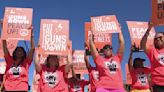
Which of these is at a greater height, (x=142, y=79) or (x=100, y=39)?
(x=100, y=39)

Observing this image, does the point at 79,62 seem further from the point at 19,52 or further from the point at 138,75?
the point at 19,52

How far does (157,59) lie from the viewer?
908cm

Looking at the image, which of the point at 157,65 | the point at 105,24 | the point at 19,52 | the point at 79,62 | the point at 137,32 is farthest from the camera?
the point at 79,62

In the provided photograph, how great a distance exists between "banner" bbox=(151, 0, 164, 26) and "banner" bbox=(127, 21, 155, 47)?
253 cm

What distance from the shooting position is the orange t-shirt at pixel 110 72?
10.3 metres

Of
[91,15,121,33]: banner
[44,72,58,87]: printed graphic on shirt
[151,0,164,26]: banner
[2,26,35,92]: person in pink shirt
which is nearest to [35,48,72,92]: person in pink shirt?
[44,72,58,87]: printed graphic on shirt

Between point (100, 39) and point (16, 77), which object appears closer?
point (16, 77)

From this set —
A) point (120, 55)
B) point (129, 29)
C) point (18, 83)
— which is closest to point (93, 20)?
point (129, 29)

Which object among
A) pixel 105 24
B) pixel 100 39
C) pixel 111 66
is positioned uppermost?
pixel 105 24

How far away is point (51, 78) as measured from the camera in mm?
10727

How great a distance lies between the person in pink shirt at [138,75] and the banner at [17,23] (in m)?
2.93

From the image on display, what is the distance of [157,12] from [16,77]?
11.9 ft

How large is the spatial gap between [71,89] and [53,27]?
2.25 meters

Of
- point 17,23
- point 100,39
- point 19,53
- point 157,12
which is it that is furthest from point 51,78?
point 100,39
